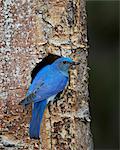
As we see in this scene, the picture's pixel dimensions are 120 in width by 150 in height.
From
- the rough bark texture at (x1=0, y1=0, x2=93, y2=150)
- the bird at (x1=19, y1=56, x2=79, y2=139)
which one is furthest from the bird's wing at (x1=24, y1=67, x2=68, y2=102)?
the rough bark texture at (x1=0, y1=0, x2=93, y2=150)

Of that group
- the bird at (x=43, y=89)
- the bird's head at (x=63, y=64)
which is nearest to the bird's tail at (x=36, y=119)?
the bird at (x=43, y=89)

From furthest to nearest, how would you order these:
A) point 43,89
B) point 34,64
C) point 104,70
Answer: point 104,70 → point 34,64 → point 43,89

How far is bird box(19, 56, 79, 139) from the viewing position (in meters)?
2.96

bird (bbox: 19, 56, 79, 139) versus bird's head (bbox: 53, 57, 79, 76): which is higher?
bird's head (bbox: 53, 57, 79, 76)

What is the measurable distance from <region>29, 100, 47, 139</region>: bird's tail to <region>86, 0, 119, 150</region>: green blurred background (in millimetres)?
3542

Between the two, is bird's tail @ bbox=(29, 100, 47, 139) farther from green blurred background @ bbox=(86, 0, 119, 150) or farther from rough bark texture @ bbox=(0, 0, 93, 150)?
green blurred background @ bbox=(86, 0, 119, 150)

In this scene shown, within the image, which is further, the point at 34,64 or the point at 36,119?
the point at 34,64

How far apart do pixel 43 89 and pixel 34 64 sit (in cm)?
17

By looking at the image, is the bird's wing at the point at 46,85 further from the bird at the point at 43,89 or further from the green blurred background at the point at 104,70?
the green blurred background at the point at 104,70

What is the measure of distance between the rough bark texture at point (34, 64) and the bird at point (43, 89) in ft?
0.30

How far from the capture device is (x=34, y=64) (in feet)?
10.2

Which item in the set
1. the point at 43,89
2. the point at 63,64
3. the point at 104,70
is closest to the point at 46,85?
the point at 43,89

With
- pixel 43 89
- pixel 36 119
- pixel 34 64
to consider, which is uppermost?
pixel 34 64

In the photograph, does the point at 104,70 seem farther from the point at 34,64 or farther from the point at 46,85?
the point at 46,85
